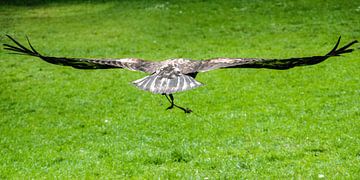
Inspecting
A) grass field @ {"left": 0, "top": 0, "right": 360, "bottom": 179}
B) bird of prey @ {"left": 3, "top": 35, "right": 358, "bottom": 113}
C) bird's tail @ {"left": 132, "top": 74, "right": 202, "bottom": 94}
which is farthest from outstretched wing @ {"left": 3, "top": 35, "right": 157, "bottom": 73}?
Result: grass field @ {"left": 0, "top": 0, "right": 360, "bottom": 179}

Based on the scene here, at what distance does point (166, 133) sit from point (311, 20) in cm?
1224

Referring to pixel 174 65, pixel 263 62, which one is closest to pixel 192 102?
pixel 174 65

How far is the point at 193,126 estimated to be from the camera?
40.0ft

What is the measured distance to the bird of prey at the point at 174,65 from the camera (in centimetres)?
224

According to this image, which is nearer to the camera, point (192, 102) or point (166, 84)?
point (166, 84)

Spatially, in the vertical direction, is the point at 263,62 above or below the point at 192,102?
above

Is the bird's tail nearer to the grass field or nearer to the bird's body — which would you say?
the bird's body

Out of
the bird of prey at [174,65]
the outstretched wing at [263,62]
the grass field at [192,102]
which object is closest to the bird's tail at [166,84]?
the bird of prey at [174,65]

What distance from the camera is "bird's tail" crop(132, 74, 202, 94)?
214cm

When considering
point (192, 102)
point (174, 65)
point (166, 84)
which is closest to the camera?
point (166, 84)

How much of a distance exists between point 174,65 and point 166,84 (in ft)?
0.97

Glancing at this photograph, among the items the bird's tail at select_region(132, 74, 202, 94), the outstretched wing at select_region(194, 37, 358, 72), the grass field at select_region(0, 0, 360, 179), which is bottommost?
the grass field at select_region(0, 0, 360, 179)

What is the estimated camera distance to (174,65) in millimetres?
2520

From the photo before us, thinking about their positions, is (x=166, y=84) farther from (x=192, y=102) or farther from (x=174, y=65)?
(x=192, y=102)
